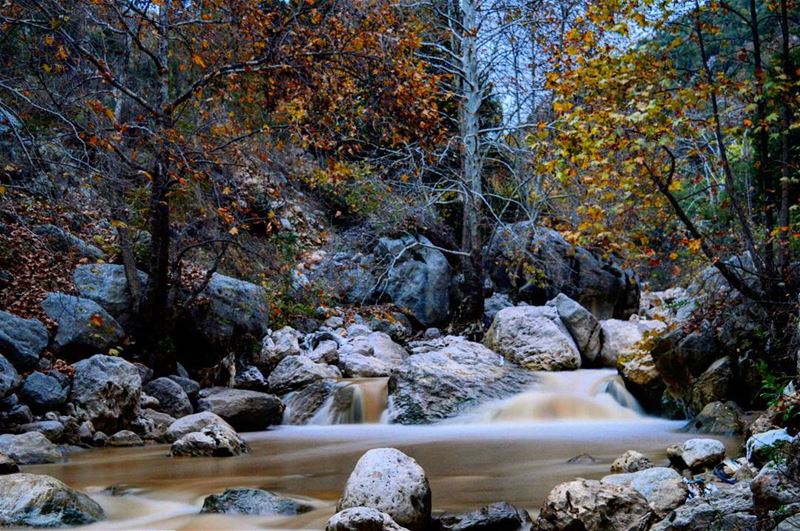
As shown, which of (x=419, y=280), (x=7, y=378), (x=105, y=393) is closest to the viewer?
(x=7, y=378)

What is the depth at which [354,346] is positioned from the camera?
14.0 meters

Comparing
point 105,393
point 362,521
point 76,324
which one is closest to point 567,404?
point 105,393

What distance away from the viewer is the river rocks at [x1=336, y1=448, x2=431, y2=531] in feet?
14.9

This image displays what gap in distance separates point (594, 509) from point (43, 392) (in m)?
6.65

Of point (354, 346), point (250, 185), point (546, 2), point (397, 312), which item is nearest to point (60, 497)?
point (354, 346)

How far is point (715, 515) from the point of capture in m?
3.21

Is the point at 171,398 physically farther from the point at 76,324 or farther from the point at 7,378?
the point at 7,378

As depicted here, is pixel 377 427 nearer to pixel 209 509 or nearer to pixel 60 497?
pixel 209 509

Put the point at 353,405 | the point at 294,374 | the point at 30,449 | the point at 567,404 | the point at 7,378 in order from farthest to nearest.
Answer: the point at 294,374, the point at 353,405, the point at 567,404, the point at 7,378, the point at 30,449

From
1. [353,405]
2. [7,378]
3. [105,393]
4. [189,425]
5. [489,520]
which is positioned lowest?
[489,520]

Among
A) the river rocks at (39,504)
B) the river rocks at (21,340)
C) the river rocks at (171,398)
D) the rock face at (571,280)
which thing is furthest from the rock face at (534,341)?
the river rocks at (39,504)

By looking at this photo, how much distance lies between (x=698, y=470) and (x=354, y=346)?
29.0 feet

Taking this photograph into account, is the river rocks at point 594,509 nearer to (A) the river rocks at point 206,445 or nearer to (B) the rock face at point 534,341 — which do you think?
(A) the river rocks at point 206,445

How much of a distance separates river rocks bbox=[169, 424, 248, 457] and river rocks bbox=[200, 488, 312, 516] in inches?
93.6
